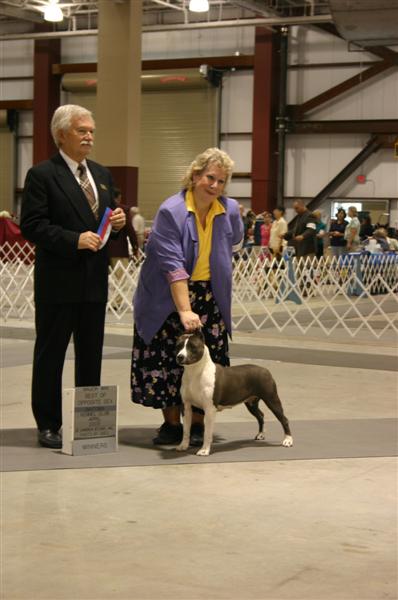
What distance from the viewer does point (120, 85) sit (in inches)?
508

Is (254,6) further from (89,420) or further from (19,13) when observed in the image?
(89,420)

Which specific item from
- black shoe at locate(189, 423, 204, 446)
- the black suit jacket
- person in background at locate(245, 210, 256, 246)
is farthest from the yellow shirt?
person in background at locate(245, 210, 256, 246)

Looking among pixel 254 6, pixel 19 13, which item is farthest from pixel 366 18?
pixel 19 13

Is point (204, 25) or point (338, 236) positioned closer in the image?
point (338, 236)

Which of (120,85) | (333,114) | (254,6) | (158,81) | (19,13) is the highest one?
(19,13)

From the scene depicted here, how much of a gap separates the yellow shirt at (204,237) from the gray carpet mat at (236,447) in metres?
0.68

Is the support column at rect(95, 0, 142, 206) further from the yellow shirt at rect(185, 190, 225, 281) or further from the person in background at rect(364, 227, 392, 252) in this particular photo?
the yellow shirt at rect(185, 190, 225, 281)

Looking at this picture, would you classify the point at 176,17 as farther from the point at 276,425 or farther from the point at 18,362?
the point at 276,425

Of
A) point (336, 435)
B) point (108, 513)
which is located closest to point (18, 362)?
point (336, 435)

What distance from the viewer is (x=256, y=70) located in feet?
63.8

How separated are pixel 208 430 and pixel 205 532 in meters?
0.97

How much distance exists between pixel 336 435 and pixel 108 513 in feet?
4.87

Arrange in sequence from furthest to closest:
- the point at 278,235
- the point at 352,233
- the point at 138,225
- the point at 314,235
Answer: the point at 352,233 < the point at 278,235 < the point at 314,235 < the point at 138,225

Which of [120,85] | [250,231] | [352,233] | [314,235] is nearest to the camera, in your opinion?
[314,235]
